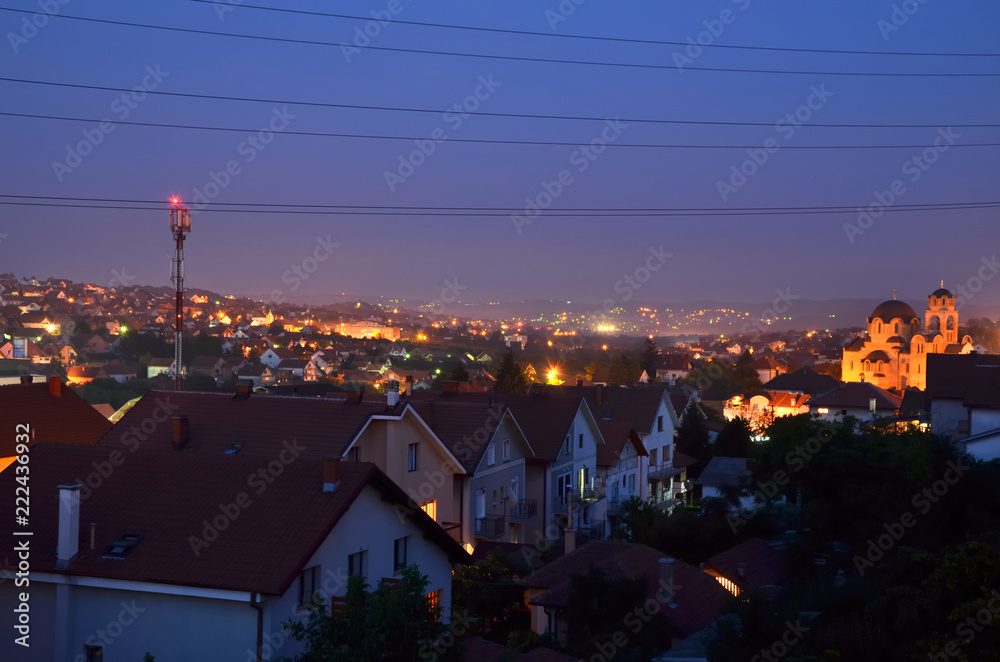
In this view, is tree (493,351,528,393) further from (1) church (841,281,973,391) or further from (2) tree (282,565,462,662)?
(1) church (841,281,973,391)

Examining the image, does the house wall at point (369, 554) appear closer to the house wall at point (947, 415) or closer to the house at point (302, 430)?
the house at point (302, 430)

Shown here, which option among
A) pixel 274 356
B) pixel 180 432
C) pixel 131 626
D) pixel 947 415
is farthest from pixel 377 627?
pixel 274 356

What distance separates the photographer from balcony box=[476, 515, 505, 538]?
25828mm

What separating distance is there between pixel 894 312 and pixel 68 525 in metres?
114

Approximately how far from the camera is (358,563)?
1370 centimetres

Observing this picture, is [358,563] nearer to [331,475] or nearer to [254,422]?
[331,475]

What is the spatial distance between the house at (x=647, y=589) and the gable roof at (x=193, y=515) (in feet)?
13.8

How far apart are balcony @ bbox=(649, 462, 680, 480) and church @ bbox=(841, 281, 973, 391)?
7069cm

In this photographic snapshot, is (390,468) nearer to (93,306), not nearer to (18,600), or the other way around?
(18,600)

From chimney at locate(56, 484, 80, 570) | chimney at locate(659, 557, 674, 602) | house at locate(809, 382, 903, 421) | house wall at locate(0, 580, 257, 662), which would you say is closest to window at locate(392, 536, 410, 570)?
house wall at locate(0, 580, 257, 662)

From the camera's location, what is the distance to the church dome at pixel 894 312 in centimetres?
11294

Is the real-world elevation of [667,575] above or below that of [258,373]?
below

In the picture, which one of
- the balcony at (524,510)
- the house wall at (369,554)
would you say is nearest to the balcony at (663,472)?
the balcony at (524,510)

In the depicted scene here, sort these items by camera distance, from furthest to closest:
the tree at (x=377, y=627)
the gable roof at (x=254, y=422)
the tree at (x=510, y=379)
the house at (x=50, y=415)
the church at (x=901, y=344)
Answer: the church at (x=901, y=344)
the tree at (x=510, y=379)
the house at (x=50, y=415)
the gable roof at (x=254, y=422)
the tree at (x=377, y=627)
